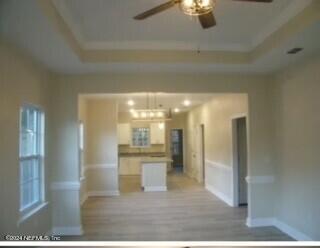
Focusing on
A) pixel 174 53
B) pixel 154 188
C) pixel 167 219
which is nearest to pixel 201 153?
pixel 154 188

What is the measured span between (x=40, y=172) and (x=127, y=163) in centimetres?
696

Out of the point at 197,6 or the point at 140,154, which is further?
the point at 140,154

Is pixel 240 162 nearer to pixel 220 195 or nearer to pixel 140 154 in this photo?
pixel 220 195

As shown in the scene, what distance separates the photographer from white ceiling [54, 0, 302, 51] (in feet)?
8.93

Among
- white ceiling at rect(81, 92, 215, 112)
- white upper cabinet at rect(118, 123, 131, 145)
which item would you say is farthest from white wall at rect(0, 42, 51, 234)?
white upper cabinet at rect(118, 123, 131, 145)

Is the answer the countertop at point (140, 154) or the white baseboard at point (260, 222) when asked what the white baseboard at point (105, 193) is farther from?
the countertop at point (140, 154)

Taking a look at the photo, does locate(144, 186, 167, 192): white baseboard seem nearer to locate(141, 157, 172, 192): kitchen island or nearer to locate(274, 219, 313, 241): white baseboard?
locate(141, 157, 172, 192): kitchen island

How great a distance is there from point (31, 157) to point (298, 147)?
3.05m

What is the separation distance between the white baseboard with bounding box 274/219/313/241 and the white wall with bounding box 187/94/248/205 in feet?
5.25

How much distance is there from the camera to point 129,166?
1077 cm

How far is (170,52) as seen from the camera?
150 inches

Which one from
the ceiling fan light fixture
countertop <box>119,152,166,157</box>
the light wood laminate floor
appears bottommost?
the light wood laminate floor

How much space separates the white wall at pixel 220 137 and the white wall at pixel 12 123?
9.36ft

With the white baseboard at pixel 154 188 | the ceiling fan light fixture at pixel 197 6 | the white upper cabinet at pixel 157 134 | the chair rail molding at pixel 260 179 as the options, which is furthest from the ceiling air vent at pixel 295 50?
the white upper cabinet at pixel 157 134
